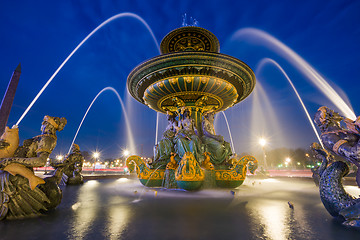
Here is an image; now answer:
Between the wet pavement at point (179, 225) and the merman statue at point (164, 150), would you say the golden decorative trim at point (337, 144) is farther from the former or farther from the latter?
the merman statue at point (164, 150)

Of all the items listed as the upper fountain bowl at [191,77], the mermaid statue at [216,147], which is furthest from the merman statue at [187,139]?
the upper fountain bowl at [191,77]

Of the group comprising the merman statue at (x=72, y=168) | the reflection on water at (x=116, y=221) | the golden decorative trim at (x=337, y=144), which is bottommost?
the reflection on water at (x=116, y=221)

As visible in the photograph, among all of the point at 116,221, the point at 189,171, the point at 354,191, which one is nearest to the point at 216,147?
the point at 189,171

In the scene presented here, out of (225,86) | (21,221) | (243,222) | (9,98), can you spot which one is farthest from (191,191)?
(9,98)

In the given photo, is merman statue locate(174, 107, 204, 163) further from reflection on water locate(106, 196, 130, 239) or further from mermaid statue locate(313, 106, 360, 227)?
mermaid statue locate(313, 106, 360, 227)

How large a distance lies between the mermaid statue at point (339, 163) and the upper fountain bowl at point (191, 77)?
4343 mm

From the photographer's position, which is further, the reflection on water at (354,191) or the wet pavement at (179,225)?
the reflection on water at (354,191)

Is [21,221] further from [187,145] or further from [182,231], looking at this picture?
[187,145]

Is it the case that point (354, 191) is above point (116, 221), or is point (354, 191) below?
below

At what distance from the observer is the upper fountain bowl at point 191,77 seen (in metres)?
6.43

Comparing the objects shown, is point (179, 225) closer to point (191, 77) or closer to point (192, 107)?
point (191, 77)

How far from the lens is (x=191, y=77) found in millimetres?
7031

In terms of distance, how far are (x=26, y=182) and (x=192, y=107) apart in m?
6.97

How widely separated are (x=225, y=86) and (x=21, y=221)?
7.54 meters
